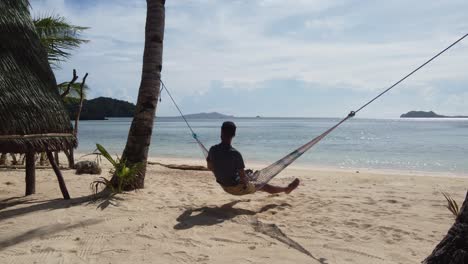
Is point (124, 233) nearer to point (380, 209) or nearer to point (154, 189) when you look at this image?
point (154, 189)

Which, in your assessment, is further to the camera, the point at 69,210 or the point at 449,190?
the point at 449,190

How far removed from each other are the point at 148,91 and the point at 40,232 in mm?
2083

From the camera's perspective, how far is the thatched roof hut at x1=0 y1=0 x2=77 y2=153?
370 centimetres

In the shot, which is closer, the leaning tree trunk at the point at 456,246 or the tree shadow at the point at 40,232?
the leaning tree trunk at the point at 456,246

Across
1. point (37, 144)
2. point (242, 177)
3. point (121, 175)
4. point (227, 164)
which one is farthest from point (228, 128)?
point (37, 144)

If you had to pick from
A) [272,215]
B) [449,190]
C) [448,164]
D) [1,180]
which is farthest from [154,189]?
A: [448,164]

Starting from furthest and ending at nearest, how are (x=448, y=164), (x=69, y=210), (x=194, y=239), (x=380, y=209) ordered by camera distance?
(x=448, y=164) → (x=380, y=209) → (x=69, y=210) → (x=194, y=239)

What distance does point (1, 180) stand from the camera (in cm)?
564

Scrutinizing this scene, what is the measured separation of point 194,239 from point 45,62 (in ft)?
8.90

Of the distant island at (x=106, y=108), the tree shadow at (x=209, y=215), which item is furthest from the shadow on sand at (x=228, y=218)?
the distant island at (x=106, y=108)

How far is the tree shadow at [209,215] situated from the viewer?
3.58 metres

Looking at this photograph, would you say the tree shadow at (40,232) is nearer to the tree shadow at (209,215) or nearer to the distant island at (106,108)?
the tree shadow at (209,215)

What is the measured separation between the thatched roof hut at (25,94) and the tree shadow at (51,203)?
552mm

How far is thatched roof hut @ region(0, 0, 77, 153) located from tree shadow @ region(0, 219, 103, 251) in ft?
2.97
